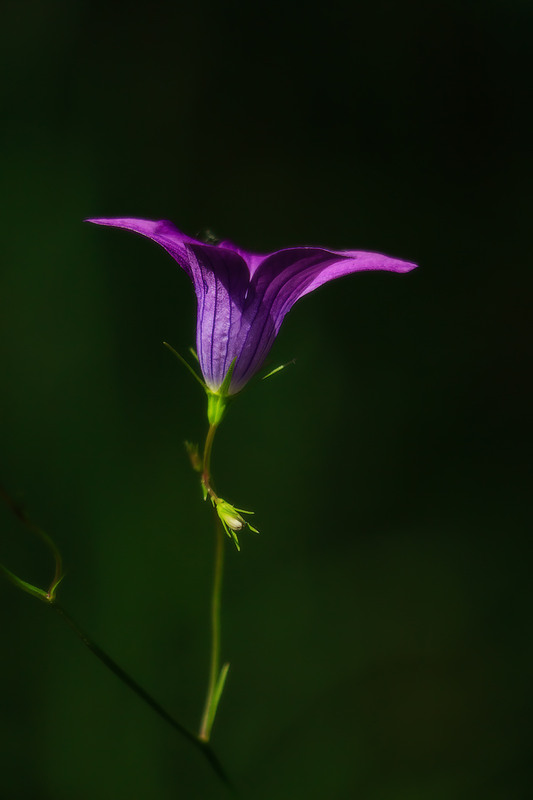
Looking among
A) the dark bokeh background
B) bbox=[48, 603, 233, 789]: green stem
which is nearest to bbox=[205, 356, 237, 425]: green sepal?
bbox=[48, 603, 233, 789]: green stem

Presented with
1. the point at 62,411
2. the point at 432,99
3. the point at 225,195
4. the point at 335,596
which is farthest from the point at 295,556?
the point at 432,99

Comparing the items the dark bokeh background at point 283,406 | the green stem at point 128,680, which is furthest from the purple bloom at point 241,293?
the dark bokeh background at point 283,406

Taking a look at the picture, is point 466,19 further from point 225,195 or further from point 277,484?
point 277,484

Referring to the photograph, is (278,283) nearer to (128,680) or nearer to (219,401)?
(219,401)

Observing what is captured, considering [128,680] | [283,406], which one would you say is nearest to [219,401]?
[128,680]

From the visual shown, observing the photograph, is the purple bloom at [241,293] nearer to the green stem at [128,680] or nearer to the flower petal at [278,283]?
the flower petal at [278,283]

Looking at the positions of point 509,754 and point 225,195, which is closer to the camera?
point 509,754
